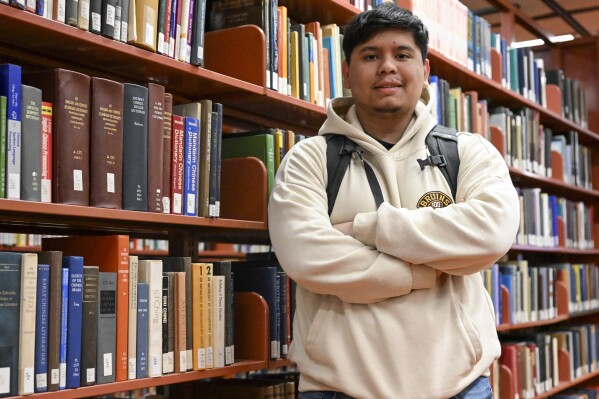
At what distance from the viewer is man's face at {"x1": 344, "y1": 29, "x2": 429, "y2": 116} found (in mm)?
1742

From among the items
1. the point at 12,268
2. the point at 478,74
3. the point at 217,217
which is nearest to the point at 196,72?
the point at 217,217

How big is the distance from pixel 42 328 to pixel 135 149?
460mm

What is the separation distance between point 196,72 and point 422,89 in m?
0.58

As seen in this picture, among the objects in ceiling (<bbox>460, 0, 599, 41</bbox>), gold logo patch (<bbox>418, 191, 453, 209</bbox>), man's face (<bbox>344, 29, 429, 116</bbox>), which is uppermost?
ceiling (<bbox>460, 0, 599, 41</bbox>)

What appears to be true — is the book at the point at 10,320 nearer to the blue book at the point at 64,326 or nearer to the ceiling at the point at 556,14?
the blue book at the point at 64,326

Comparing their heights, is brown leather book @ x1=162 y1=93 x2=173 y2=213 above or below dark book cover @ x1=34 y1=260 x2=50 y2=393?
above

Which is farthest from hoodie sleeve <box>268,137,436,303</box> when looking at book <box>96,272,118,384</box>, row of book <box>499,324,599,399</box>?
row of book <box>499,324,599,399</box>

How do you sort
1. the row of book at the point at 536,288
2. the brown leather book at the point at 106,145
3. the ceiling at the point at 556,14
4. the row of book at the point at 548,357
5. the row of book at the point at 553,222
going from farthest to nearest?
the ceiling at the point at 556,14 < the row of book at the point at 553,222 < the row of book at the point at 548,357 < the row of book at the point at 536,288 < the brown leather book at the point at 106,145

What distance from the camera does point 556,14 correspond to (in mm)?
6270

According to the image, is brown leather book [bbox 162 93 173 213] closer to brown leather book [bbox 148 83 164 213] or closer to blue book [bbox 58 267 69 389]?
brown leather book [bbox 148 83 164 213]

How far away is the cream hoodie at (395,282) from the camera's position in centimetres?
153

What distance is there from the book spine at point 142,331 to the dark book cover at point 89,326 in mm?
129

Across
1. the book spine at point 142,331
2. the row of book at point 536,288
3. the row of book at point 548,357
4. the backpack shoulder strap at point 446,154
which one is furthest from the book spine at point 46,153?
the row of book at point 548,357

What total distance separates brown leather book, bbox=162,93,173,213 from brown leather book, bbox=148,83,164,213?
19 millimetres
